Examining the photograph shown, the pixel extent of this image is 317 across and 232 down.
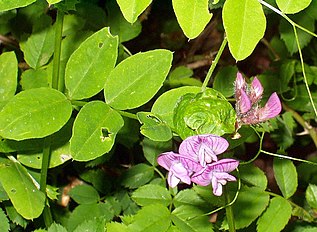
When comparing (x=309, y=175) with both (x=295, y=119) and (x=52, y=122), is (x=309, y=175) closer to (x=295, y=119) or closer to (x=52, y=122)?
(x=295, y=119)

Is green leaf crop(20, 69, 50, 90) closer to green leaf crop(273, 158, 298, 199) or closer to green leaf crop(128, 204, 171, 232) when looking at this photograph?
green leaf crop(128, 204, 171, 232)

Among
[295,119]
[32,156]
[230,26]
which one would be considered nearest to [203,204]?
[32,156]

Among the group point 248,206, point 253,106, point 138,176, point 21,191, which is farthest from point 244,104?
point 138,176

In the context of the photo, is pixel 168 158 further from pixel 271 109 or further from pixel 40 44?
pixel 40 44

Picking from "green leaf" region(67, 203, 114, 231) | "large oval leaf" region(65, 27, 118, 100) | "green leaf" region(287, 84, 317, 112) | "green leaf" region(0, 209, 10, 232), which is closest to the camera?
"large oval leaf" region(65, 27, 118, 100)

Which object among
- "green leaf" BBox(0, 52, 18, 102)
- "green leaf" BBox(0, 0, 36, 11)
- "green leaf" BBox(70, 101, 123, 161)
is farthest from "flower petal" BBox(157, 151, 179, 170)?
"green leaf" BBox(0, 52, 18, 102)

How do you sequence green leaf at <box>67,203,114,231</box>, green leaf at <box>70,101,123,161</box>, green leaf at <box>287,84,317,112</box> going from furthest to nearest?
green leaf at <box>287,84,317,112</box>
green leaf at <box>67,203,114,231</box>
green leaf at <box>70,101,123,161</box>

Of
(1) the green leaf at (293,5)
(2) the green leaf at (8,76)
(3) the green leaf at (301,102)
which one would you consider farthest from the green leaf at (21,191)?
(3) the green leaf at (301,102)
